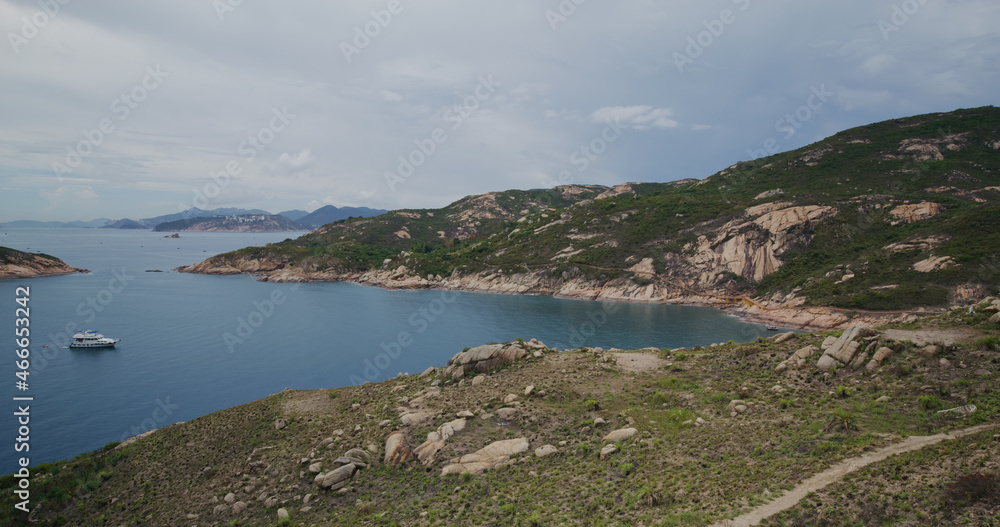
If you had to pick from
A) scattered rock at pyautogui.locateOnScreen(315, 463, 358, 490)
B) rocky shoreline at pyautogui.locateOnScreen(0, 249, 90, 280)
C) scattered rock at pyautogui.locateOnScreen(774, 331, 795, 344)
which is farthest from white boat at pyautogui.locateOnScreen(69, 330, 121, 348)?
rocky shoreline at pyautogui.locateOnScreen(0, 249, 90, 280)

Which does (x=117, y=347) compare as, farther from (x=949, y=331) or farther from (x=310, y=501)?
(x=949, y=331)

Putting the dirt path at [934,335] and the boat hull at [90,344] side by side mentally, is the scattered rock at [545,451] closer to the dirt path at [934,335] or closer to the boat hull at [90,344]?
the dirt path at [934,335]

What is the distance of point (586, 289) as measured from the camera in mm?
101812

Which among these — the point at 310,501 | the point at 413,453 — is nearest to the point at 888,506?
the point at 413,453

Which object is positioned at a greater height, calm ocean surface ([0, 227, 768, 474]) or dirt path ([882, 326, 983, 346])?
dirt path ([882, 326, 983, 346])

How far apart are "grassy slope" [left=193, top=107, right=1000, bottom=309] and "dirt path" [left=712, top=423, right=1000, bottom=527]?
6715 centimetres

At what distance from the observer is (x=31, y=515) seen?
17.8 m

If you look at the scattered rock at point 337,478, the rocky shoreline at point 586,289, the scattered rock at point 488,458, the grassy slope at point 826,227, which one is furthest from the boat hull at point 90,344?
the grassy slope at point 826,227

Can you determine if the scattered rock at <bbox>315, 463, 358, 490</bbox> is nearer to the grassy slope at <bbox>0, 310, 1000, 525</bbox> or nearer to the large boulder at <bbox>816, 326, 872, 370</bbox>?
the grassy slope at <bbox>0, 310, 1000, 525</bbox>

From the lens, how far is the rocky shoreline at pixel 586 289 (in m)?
67.8

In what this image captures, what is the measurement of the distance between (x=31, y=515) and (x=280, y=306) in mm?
81181

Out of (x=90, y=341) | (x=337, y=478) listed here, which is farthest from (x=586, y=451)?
(x=90, y=341)

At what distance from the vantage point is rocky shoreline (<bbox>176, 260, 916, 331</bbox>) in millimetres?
67750

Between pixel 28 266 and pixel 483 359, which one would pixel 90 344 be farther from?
pixel 28 266
